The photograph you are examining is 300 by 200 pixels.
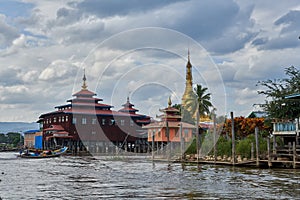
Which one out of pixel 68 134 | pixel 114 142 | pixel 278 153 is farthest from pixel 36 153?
pixel 278 153

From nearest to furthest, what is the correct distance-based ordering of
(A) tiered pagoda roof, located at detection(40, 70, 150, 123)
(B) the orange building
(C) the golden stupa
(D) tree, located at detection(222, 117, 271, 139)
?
(D) tree, located at detection(222, 117, 271, 139) → (B) the orange building → (C) the golden stupa → (A) tiered pagoda roof, located at detection(40, 70, 150, 123)

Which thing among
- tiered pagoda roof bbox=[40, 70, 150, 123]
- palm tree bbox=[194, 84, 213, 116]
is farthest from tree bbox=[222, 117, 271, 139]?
tiered pagoda roof bbox=[40, 70, 150, 123]

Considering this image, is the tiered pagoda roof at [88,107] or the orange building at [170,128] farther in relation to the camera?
the tiered pagoda roof at [88,107]

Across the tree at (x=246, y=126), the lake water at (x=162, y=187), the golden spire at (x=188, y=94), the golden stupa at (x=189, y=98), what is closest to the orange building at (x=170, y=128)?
the golden stupa at (x=189, y=98)

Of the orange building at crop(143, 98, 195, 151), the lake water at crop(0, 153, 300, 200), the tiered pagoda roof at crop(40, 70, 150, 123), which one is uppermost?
the tiered pagoda roof at crop(40, 70, 150, 123)

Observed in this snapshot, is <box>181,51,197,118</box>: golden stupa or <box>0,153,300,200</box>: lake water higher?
<box>181,51,197,118</box>: golden stupa

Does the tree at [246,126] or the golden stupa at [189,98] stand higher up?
the golden stupa at [189,98]

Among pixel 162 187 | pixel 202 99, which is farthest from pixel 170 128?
pixel 162 187

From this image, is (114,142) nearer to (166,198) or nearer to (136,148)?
(136,148)

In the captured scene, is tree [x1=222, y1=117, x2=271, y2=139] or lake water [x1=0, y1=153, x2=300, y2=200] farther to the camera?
tree [x1=222, y1=117, x2=271, y2=139]

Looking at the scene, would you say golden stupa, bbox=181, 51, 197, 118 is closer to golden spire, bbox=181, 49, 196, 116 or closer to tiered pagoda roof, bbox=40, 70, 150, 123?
golden spire, bbox=181, 49, 196, 116

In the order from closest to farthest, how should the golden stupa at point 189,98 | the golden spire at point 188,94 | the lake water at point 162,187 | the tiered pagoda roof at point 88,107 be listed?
the lake water at point 162,187 < the golden stupa at point 189,98 < the golden spire at point 188,94 < the tiered pagoda roof at point 88,107

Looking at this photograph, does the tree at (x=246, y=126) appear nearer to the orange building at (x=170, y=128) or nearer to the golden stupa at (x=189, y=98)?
the orange building at (x=170, y=128)

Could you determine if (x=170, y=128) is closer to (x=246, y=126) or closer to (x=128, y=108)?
(x=246, y=126)
